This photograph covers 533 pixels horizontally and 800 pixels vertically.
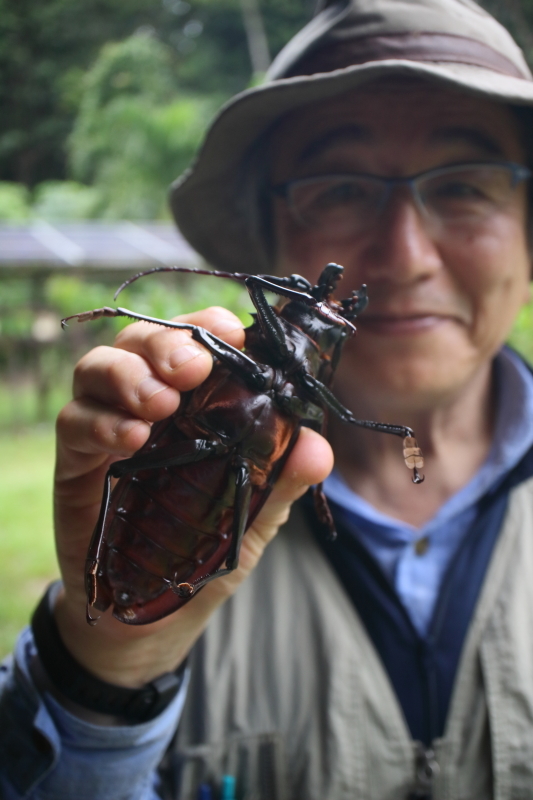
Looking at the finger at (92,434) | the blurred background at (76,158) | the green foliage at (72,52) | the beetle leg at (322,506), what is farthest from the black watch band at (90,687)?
the green foliage at (72,52)

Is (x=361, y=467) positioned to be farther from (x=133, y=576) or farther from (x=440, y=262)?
(x=133, y=576)

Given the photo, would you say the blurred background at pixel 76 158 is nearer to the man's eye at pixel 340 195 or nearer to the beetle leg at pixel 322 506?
the man's eye at pixel 340 195

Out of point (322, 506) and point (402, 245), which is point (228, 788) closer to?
point (322, 506)

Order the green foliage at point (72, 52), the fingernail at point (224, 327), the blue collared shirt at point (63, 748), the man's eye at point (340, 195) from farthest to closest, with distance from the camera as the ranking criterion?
the green foliage at point (72, 52)
the man's eye at point (340, 195)
the blue collared shirt at point (63, 748)
the fingernail at point (224, 327)

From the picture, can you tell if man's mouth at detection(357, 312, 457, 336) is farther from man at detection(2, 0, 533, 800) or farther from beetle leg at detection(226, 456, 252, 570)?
beetle leg at detection(226, 456, 252, 570)

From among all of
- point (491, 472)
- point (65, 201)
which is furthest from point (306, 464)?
point (65, 201)

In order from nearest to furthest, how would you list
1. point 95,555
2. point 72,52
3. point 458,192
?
point 95,555
point 458,192
point 72,52

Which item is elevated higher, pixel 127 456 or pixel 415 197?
Result: pixel 415 197
